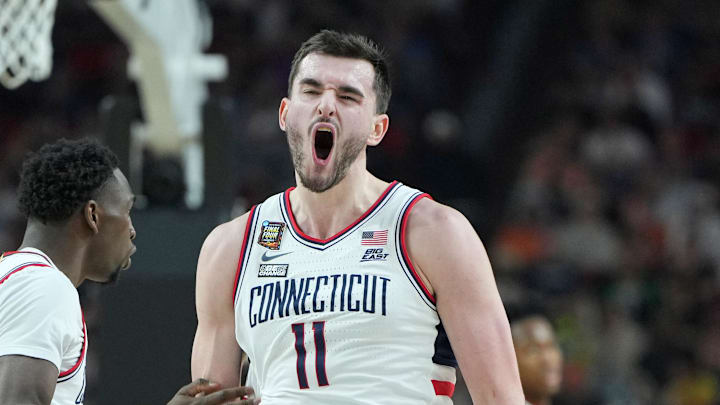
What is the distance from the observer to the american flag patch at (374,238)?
10.6 ft

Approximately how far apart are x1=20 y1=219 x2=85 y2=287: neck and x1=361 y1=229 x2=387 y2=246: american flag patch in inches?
35.6

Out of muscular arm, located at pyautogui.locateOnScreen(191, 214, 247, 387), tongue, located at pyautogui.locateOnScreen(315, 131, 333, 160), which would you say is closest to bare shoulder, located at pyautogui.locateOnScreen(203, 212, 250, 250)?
muscular arm, located at pyautogui.locateOnScreen(191, 214, 247, 387)

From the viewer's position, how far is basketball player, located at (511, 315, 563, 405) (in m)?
5.23

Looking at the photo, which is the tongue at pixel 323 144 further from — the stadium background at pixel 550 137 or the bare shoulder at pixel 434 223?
the stadium background at pixel 550 137

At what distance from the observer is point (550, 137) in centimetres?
1102

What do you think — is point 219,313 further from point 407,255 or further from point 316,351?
point 407,255

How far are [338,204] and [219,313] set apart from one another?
535 millimetres

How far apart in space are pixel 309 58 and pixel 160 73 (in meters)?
2.67

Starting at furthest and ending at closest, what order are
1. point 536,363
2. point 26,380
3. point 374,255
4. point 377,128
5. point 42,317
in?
1. point 536,363
2. point 377,128
3. point 374,255
4. point 42,317
5. point 26,380

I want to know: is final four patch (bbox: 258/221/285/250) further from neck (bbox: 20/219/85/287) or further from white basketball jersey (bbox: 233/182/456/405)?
neck (bbox: 20/219/85/287)

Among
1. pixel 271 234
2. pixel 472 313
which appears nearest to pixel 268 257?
pixel 271 234

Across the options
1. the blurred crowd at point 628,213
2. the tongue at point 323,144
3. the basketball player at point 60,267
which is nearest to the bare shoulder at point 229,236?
the basketball player at point 60,267

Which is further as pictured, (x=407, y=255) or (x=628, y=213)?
(x=628, y=213)

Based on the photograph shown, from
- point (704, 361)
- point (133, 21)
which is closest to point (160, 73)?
point (133, 21)
